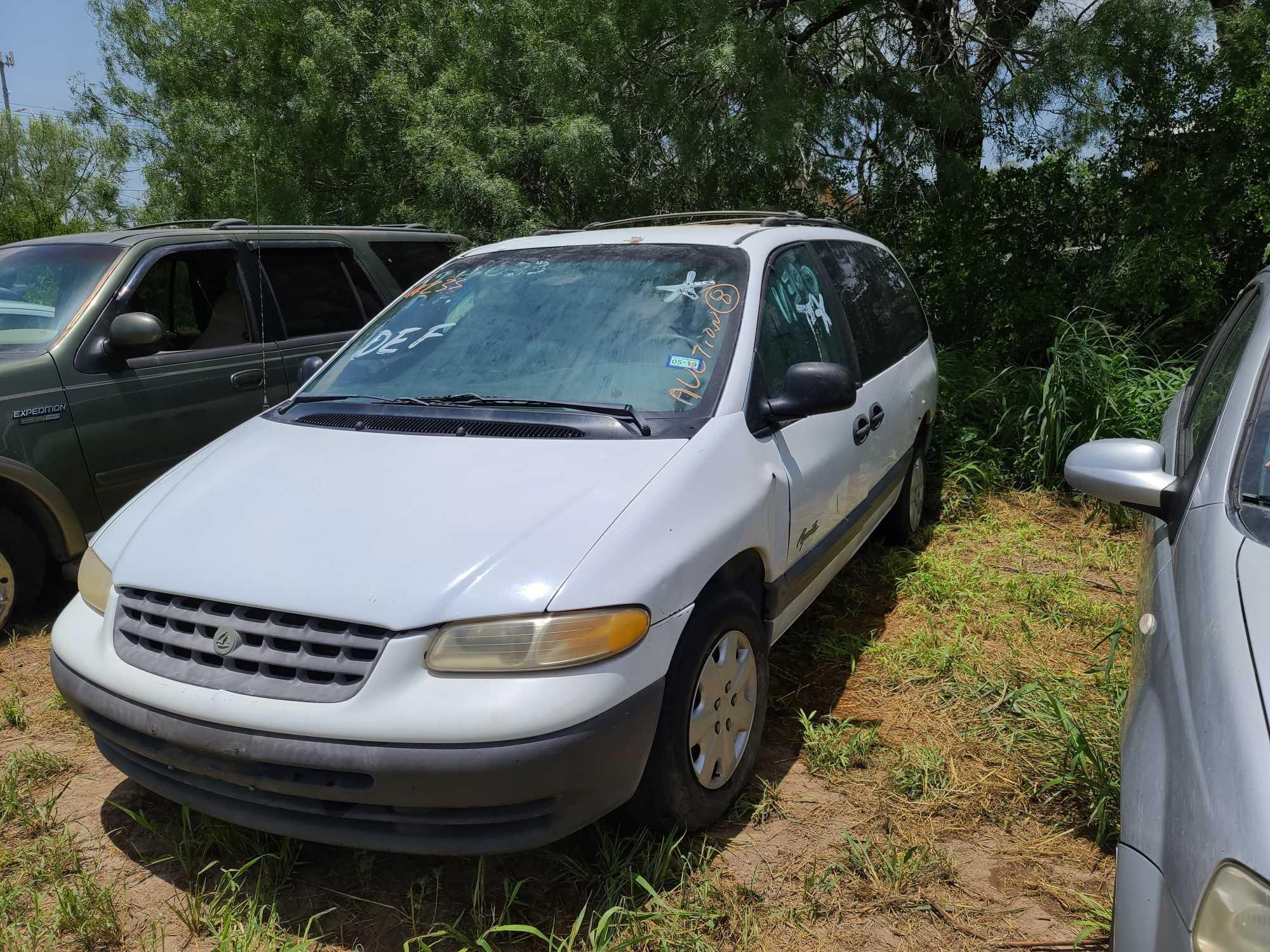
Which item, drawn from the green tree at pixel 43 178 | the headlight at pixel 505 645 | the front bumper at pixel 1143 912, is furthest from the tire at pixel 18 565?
the green tree at pixel 43 178

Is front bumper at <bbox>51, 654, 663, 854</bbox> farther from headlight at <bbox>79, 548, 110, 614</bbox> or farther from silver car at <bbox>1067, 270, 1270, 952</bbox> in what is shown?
silver car at <bbox>1067, 270, 1270, 952</bbox>

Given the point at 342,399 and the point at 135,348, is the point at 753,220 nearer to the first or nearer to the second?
the point at 342,399

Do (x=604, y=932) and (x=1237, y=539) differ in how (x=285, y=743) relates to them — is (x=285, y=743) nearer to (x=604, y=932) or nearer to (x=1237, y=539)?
(x=604, y=932)

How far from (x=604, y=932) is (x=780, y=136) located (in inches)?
224

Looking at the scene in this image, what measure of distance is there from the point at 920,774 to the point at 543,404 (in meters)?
1.65

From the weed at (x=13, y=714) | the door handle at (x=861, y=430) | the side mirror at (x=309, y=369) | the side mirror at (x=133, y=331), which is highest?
the side mirror at (x=133, y=331)

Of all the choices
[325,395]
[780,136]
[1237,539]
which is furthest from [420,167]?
[1237,539]

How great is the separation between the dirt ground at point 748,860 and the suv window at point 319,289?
2323 mm

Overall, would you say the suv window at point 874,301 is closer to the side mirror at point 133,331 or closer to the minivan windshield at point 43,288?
the side mirror at point 133,331

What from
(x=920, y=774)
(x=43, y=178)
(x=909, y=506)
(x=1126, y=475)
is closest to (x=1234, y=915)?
(x=1126, y=475)

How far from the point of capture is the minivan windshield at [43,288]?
438 centimetres

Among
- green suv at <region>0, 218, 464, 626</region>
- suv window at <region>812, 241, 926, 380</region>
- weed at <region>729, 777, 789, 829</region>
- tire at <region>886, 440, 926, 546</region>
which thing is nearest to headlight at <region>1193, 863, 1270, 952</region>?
weed at <region>729, 777, 789, 829</region>

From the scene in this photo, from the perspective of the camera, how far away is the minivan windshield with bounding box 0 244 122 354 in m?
4.38

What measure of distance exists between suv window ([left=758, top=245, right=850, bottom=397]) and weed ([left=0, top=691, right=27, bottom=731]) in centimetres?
293
